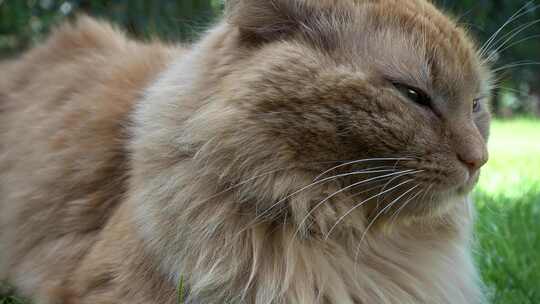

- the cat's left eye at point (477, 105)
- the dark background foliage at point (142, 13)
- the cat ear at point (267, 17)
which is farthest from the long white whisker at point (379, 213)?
the dark background foliage at point (142, 13)

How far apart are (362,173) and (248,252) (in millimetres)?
380

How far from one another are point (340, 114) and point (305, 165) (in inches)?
6.4

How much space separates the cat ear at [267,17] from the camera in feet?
6.05

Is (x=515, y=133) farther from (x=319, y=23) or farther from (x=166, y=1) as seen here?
(x=319, y=23)

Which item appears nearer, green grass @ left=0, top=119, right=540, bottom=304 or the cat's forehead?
the cat's forehead

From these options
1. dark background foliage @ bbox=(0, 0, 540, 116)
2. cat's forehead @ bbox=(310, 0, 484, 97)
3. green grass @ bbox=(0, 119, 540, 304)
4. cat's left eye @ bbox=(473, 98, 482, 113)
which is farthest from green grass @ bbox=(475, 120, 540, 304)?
dark background foliage @ bbox=(0, 0, 540, 116)

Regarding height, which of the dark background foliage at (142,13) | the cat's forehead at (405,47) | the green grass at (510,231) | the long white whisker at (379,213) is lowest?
the dark background foliage at (142,13)

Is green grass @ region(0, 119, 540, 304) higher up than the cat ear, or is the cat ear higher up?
the cat ear

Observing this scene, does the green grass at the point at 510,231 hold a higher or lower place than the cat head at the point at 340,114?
lower

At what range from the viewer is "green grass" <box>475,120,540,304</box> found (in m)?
2.58

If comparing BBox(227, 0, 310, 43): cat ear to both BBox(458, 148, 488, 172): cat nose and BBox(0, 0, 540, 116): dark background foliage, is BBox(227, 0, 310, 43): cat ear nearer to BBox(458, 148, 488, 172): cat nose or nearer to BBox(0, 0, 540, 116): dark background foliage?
BBox(458, 148, 488, 172): cat nose

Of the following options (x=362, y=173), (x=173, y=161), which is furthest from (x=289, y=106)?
(x=173, y=161)

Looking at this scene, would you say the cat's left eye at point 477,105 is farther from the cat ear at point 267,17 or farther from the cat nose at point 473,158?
the cat ear at point 267,17

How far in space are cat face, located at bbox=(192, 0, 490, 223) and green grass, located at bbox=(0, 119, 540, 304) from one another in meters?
0.91
